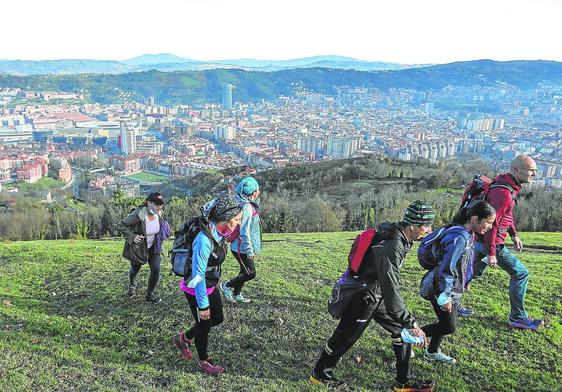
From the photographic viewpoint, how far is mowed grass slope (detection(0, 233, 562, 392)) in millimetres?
4867

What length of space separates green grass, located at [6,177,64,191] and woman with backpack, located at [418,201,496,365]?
87936 mm

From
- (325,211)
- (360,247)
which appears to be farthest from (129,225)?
(325,211)

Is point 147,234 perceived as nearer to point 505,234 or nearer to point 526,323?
point 505,234

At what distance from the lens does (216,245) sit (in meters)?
4.47

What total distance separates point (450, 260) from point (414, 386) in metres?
1.47

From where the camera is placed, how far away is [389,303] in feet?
13.0

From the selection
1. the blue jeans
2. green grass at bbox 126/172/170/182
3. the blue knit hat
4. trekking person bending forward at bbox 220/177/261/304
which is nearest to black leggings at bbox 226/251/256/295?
trekking person bending forward at bbox 220/177/261/304

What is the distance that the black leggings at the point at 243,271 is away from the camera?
20.6 feet

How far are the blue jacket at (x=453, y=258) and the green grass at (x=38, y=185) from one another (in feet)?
289

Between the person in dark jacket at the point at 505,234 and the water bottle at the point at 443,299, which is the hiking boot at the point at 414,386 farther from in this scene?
the person in dark jacket at the point at 505,234

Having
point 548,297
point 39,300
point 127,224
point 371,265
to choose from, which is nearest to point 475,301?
point 548,297

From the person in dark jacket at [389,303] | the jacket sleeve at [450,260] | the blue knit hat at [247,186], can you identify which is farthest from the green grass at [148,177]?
the jacket sleeve at [450,260]

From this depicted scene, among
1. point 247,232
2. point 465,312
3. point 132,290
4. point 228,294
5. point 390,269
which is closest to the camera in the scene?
point 390,269

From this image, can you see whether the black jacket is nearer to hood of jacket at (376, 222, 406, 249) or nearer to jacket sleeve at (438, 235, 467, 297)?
hood of jacket at (376, 222, 406, 249)
